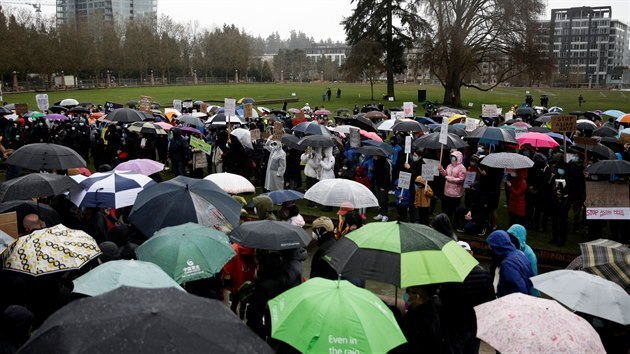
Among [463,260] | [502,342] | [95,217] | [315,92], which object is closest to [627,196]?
[463,260]

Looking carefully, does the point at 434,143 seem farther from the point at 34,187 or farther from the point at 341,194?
the point at 34,187

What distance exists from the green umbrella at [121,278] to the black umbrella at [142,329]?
1.42 meters

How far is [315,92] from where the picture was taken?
63.6 meters

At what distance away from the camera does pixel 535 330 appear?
14.4ft

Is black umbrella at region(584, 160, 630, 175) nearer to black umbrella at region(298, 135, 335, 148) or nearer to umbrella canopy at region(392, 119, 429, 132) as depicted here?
black umbrella at region(298, 135, 335, 148)

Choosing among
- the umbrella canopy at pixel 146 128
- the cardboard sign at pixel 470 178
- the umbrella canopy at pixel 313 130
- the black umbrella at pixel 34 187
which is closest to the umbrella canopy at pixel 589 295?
the cardboard sign at pixel 470 178

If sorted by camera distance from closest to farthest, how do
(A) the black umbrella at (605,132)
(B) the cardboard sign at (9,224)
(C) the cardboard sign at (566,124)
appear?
(B) the cardboard sign at (9,224) < (C) the cardboard sign at (566,124) < (A) the black umbrella at (605,132)

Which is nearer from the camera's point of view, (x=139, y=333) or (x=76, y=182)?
(x=139, y=333)

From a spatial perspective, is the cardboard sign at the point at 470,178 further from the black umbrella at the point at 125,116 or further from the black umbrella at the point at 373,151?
the black umbrella at the point at 125,116

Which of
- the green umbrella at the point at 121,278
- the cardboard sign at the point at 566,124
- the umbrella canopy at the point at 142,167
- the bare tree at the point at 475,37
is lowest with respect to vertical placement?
the green umbrella at the point at 121,278

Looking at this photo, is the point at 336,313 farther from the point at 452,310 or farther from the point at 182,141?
the point at 182,141

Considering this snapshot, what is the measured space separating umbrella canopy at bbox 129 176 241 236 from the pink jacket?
17.1 feet

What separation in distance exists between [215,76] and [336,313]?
98897 millimetres

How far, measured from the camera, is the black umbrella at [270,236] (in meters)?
6.04
